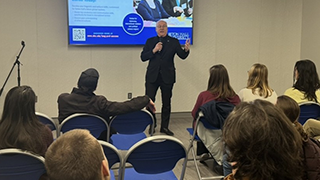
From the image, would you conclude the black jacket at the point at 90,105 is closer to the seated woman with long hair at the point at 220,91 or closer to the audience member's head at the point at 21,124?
the seated woman with long hair at the point at 220,91

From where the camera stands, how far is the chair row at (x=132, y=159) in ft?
5.48

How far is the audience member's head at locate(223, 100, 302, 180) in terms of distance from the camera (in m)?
1.04

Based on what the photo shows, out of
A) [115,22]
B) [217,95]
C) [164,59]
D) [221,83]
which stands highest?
[115,22]

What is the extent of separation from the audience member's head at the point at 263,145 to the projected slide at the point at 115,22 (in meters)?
4.40

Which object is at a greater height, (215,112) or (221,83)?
(221,83)

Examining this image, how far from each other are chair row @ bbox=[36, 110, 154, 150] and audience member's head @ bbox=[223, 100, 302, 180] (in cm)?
175

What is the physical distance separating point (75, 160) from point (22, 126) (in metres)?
1.05

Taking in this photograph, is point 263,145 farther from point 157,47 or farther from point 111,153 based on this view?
point 157,47

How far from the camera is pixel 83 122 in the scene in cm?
263

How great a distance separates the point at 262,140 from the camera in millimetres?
1034

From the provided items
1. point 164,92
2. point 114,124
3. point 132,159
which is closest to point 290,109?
point 132,159

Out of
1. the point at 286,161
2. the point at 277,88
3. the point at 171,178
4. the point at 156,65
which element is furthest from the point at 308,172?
the point at 277,88

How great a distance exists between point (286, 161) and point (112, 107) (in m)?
1.97

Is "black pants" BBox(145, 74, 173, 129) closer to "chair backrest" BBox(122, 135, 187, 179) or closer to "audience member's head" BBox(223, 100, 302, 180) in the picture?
"chair backrest" BBox(122, 135, 187, 179)
